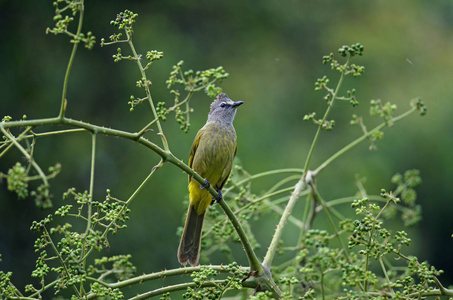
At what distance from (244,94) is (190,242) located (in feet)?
21.8

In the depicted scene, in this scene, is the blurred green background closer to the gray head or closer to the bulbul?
the gray head

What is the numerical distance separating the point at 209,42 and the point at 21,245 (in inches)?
205

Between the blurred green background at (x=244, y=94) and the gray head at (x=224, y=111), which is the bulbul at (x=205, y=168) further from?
the blurred green background at (x=244, y=94)

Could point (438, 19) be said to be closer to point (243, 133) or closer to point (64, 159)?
point (243, 133)

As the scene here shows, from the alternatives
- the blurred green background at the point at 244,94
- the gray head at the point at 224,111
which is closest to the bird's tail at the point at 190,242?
the gray head at the point at 224,111

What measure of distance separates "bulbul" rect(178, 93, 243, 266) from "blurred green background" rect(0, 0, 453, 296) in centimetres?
304

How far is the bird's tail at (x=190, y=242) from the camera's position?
3898 millimetres

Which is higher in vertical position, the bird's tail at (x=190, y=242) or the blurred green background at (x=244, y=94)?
the blurred green background at (x=244, y=94)

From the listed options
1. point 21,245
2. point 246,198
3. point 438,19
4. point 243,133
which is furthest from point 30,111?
point 438,19

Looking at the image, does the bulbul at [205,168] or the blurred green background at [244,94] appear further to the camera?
the blurred green background at [244,94]

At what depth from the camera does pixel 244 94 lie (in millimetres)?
10391

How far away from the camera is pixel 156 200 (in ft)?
28.8

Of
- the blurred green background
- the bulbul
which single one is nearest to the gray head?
the bulbul

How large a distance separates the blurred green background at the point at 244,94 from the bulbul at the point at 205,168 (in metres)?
3.04
